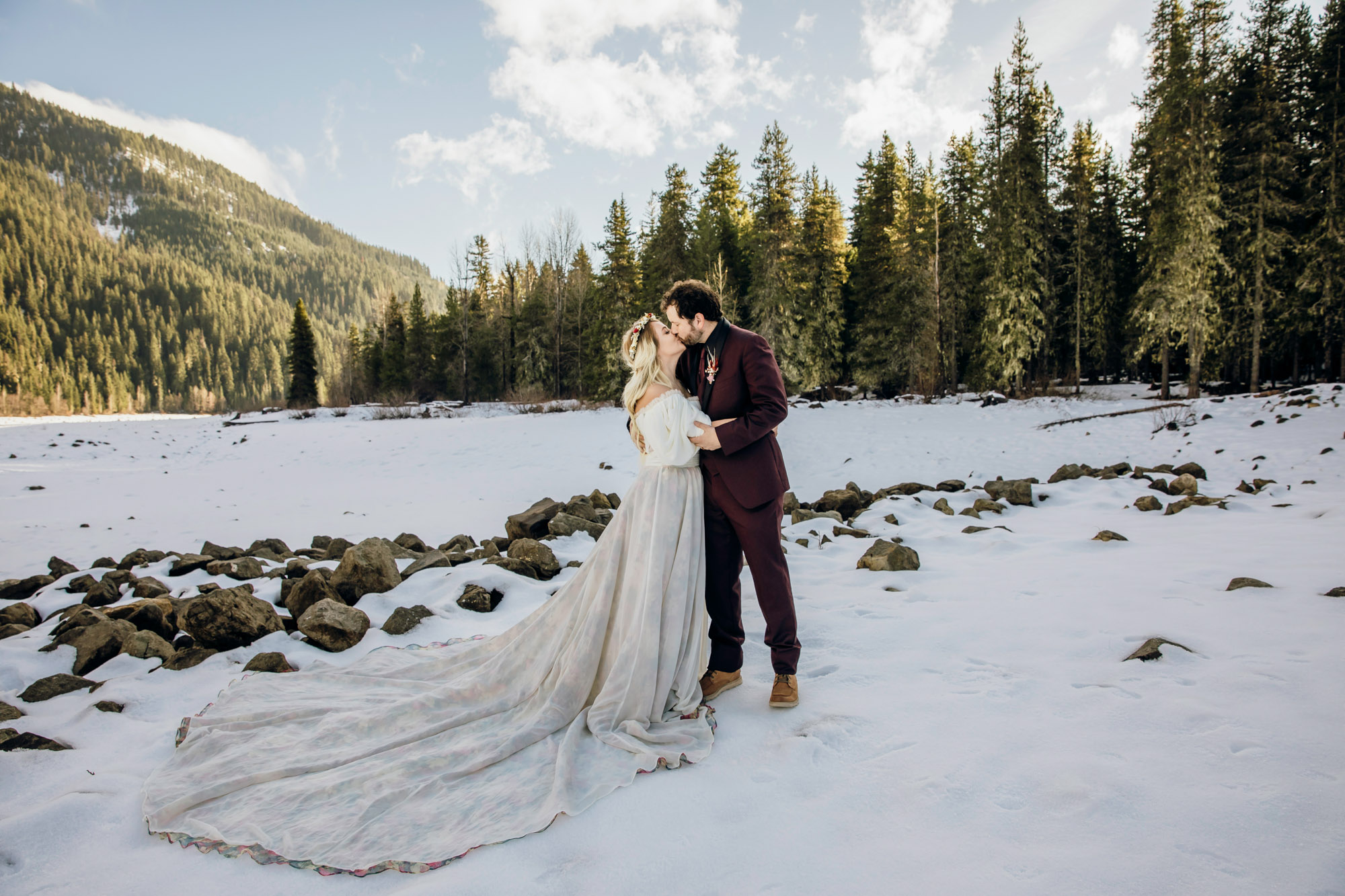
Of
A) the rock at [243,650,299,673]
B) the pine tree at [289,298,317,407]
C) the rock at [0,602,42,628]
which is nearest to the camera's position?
the rock at [243,650,299,673]

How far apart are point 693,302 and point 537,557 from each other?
3.16m

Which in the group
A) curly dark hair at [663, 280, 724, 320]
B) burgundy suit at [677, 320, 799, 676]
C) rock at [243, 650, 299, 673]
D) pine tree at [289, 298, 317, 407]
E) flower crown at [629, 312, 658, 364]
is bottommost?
rock at [243, 650, 299, 673]

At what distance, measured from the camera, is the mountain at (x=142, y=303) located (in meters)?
79.6

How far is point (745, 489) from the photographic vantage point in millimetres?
3178

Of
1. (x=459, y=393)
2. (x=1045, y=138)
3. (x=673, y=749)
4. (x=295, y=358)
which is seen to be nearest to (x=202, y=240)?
(x=295, y=358)

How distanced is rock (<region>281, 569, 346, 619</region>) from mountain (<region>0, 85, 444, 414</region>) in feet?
163

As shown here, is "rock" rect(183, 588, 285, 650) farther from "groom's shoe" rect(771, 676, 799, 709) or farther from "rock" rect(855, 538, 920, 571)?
"rock" rect(855, 538, 920, 571)

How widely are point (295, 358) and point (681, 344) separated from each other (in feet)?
158

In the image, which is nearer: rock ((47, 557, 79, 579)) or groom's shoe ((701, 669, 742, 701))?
groom's shoe ((701, 669, 742, 701))

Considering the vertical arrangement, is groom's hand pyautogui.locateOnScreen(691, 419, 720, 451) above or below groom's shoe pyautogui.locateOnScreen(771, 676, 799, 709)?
above

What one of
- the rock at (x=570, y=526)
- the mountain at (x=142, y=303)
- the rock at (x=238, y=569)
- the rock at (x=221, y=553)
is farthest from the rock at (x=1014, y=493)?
the mountain at (x=142, y=303)

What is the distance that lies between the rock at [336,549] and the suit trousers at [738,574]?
4844mm

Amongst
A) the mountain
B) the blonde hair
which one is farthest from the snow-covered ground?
the mountain

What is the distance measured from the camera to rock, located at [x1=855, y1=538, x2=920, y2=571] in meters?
5.49
